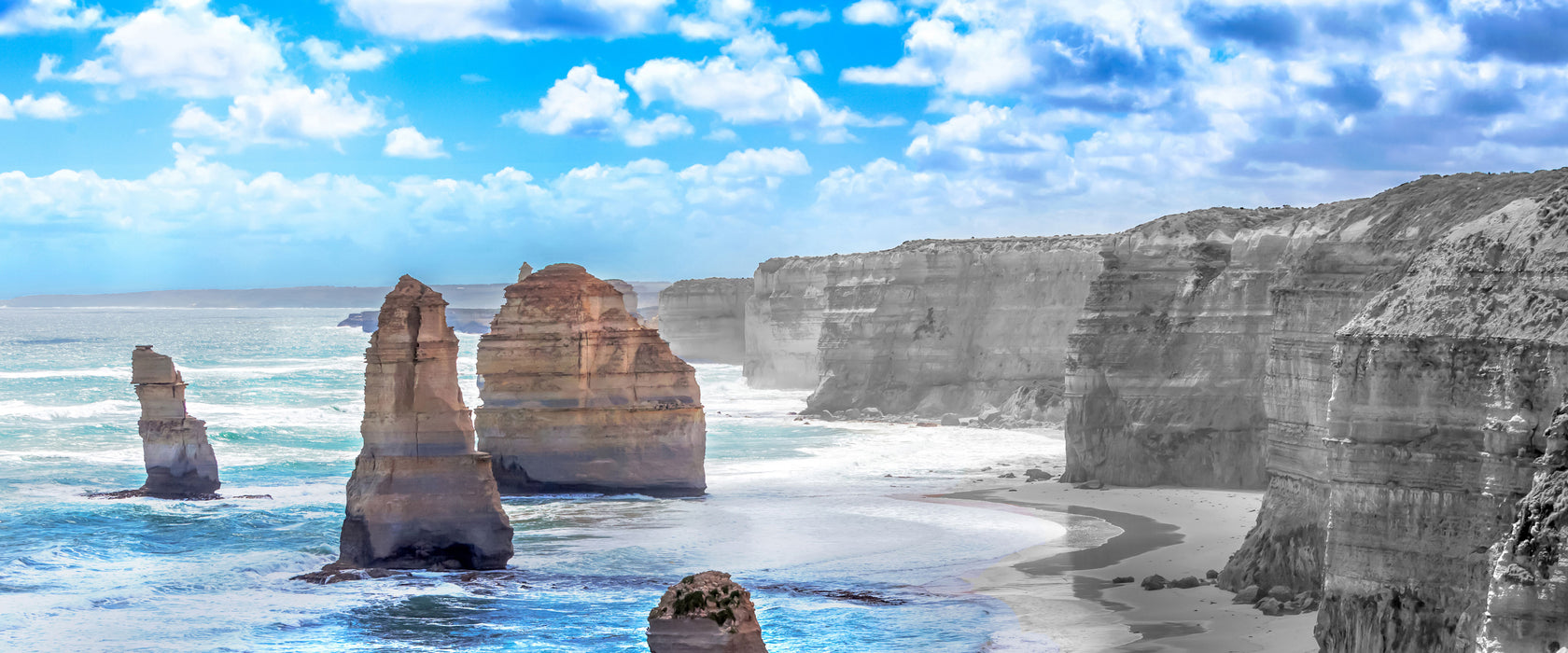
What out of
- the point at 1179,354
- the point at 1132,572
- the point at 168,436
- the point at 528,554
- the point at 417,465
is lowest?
the point at 528,554

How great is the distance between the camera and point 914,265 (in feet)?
213

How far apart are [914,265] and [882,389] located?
550 centimetres

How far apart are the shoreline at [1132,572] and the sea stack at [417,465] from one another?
770cm

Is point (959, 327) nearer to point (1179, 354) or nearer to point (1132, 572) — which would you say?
point (1179, 354)

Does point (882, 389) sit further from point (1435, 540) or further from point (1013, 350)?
point (1435, 540)

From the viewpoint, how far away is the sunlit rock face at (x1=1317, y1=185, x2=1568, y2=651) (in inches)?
483

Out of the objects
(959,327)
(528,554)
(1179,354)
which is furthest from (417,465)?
(959,327)

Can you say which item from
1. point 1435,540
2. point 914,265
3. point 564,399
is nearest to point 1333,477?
point 1435,540

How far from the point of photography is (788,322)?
8338 centimetres

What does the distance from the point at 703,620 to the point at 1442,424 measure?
22.5ft

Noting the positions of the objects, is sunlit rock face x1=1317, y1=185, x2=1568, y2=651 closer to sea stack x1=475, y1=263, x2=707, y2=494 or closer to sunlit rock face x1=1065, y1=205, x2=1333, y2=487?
sunlit rock face x1=1065, y1=205, x2=1333, y2=487

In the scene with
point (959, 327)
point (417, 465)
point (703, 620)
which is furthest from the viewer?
point (959, 327)

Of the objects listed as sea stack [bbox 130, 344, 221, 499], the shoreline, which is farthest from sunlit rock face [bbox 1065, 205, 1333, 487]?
sea stack [bbox 130, 344, 221, 499]

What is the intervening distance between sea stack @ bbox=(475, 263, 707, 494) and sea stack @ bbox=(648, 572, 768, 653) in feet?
76.0
